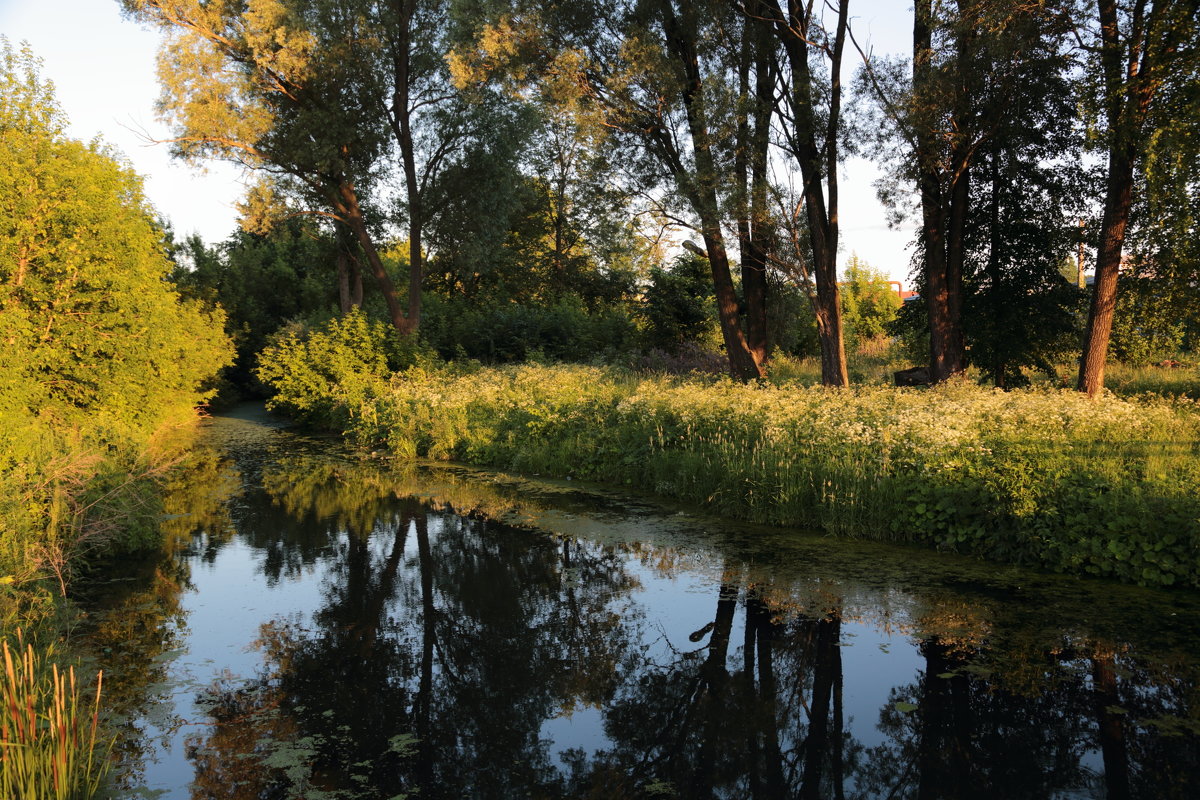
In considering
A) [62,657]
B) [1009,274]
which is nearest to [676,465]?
[62,657]

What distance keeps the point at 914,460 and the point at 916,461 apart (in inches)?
1.1

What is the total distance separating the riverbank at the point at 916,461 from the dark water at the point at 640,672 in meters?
0.44

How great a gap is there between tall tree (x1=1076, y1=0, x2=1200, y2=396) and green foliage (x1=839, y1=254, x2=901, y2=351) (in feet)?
64.0

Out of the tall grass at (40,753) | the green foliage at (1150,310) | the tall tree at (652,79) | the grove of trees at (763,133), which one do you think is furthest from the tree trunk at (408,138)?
the tall grass at (40,753)

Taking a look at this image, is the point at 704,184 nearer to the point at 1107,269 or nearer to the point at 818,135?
the point at 818,135

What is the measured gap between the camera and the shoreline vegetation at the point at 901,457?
7.27 metres

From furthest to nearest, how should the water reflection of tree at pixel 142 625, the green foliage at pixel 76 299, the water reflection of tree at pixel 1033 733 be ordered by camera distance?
1. the green foliage at pixel 76 299
2. the water reflection of tree at pixel 142 625
3. the water reflection of tree at pixel 1033 733

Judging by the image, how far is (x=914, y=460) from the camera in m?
8.77

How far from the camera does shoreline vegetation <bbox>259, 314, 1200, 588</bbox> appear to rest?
727 centimetres

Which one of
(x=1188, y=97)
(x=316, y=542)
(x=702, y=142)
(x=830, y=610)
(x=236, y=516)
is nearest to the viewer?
(x=830, y=610)

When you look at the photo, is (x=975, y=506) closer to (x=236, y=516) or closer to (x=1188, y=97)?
(x=1188, y=97)

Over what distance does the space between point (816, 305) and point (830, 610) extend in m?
10.7

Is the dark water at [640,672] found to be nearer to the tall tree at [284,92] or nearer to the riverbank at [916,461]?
the riverbank at [916,461]

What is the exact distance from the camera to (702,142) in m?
16.2
